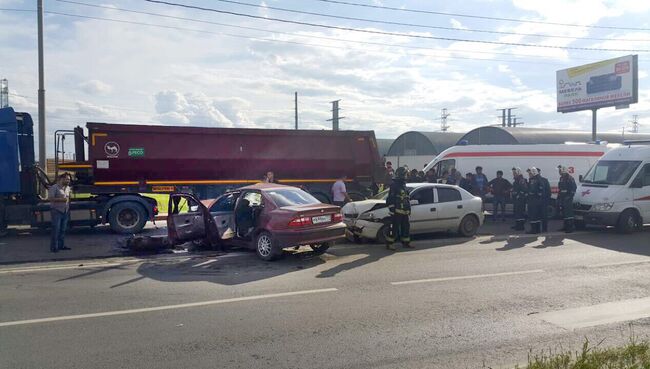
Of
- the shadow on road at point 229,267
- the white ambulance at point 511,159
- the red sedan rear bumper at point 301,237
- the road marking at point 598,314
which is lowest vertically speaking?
the road marking at point 598,314

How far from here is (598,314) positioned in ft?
20.6

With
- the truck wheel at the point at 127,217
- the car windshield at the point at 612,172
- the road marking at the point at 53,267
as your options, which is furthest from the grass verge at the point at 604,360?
the truck wheel at the point at 127,217

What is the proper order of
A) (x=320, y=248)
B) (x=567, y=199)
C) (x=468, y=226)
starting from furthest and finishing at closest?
(x=567, y=199) → (x=468, y=226) → (x=320, y=248)

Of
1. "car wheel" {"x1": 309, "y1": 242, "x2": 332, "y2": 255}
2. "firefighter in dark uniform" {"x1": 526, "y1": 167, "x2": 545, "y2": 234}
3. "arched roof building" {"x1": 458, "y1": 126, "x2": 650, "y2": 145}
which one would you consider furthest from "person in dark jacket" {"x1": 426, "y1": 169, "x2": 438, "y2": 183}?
"arched roof building" {"x1": 458, "y1": 126, "x2": 650, "y2": 145}

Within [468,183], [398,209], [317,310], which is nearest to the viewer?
[317,310]

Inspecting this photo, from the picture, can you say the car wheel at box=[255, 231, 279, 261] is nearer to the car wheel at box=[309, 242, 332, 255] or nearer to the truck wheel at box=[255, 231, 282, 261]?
the truck wheel at box=[255, 231, 282, 261]

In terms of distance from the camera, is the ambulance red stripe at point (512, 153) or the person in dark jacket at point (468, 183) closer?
the person in dark jacket at point (468, 183)

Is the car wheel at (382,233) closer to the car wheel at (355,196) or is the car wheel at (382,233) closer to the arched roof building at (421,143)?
the car wheel at (355,196)

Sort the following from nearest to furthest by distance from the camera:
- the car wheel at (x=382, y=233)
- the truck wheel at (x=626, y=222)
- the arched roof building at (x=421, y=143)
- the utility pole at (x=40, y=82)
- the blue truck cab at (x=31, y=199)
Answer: the car wheel at (x=382, y=233)
the blue truck cab at (x=31, y=199)
the truck wheel at (x=626, y=222)
the utility pole at (x=40, y=82)
the arched roof building at (x=421, y=143)

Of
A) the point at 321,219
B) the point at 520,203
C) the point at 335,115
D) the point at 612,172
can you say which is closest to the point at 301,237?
the point at 321,219

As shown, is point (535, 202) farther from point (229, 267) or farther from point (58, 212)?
point (58, 212)

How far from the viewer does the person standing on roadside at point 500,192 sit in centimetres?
1686

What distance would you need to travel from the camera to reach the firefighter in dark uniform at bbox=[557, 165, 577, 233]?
47.3 feet

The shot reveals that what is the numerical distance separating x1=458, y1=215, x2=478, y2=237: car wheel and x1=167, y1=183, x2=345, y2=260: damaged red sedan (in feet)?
14.1
